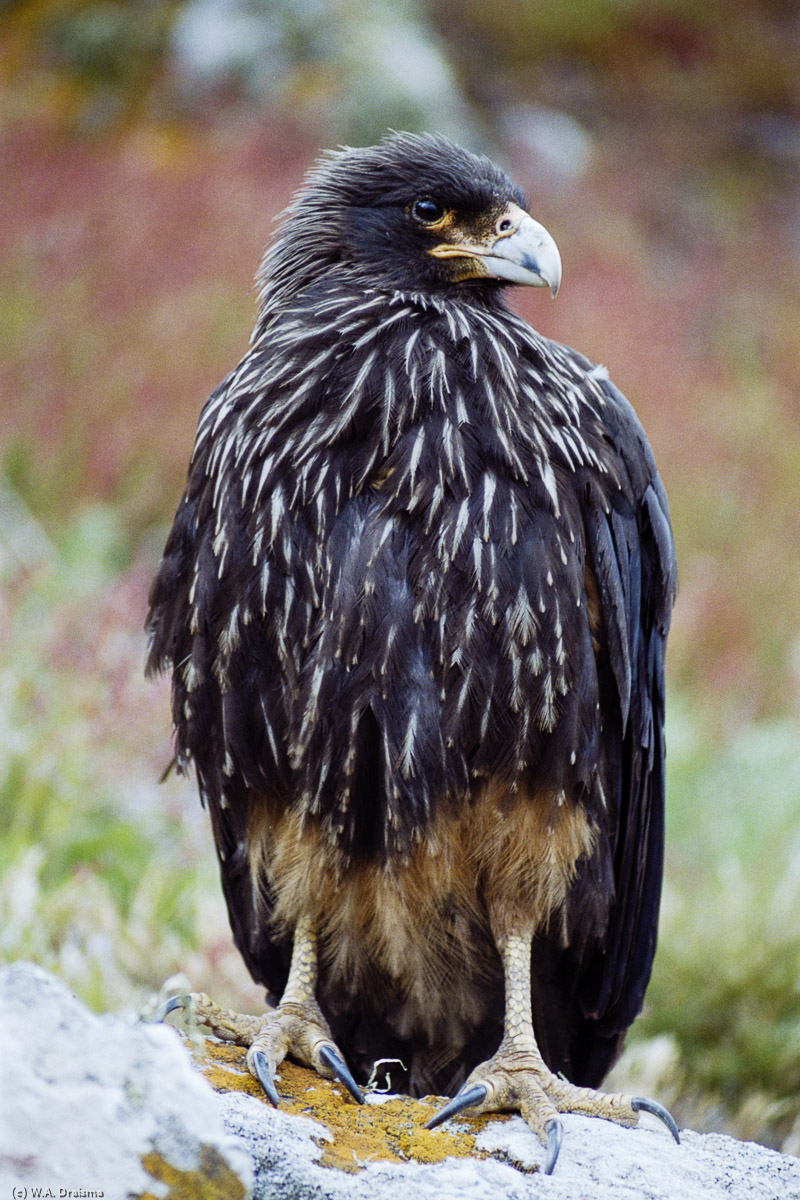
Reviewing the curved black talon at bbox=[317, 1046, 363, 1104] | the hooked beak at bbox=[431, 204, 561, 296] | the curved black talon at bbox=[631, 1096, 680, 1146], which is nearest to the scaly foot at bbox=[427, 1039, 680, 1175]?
the curved black talon at bbox=[631, 1096, 680, 1146]

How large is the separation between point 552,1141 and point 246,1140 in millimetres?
567

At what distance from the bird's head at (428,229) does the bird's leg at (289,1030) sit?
5.04ft

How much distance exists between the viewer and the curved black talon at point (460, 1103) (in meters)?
2.18

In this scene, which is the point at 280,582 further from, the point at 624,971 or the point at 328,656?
the point at 624,971

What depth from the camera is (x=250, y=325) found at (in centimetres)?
668

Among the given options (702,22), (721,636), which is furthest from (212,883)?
(702,22)

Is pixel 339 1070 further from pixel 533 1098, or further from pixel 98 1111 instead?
pixel 98 1111

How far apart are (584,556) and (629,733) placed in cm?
45

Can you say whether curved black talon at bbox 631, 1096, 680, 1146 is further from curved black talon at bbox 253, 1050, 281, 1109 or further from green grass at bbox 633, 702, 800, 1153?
green grass at bbox 633, 702, 800, 1153

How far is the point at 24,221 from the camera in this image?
6875 millimetres

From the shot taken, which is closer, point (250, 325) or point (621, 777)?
point (621, 777)

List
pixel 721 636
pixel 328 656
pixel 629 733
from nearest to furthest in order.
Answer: pixel 328 656 → pixel 629 733 → pixel 721 636

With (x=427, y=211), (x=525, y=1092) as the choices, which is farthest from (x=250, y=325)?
(x=525, y=1092)

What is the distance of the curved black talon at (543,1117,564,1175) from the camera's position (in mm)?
2057
